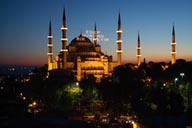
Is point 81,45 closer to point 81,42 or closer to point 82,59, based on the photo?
→ point 81,42

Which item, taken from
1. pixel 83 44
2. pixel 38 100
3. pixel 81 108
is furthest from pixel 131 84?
pixel 83 44

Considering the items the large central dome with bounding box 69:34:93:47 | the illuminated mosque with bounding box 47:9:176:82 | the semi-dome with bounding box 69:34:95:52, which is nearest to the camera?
the illuminated mosque with bounding box 47:9:176:82

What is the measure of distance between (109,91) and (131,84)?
142 inches

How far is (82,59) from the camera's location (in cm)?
7769

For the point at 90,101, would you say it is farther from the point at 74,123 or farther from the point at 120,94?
the point at 74,123

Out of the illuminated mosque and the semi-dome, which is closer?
the illuminated mosque

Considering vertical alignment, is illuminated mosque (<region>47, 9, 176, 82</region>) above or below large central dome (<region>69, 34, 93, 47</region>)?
below

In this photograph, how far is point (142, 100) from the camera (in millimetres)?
36750

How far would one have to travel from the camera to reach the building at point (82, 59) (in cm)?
7506

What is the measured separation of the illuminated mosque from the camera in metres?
74.6

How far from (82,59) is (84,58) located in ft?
1.64

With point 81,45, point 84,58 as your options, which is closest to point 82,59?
point 84,58

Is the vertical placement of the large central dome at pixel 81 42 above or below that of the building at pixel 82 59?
above

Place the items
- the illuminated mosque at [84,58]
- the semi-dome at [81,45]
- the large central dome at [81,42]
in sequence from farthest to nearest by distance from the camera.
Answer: the large central dome at [81,42] < the semi-dome at [81,45] < the illuminated mosque at [84,58]
